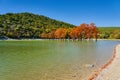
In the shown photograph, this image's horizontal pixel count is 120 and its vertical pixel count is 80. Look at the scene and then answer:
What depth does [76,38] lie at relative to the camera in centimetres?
14150

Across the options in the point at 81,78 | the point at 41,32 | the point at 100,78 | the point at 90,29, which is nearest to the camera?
the point at 100,78

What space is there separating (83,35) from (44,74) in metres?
117

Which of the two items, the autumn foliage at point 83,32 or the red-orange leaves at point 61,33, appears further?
the red-orange leaves at point 61,33

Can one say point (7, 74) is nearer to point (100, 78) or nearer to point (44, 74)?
point (44, 74)

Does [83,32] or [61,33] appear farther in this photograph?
[61,33]

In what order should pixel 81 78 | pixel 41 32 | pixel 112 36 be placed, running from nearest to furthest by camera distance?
1. pixel 81 78
2. pixel 112 36
3. pixel 41 32

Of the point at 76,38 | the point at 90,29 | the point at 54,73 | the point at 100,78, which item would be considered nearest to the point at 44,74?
the point at 54,73

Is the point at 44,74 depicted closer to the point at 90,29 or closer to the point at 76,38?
the point at 90,29

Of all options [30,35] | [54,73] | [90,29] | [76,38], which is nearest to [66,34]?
[76,38]

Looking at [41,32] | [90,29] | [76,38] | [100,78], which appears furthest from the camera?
[41,32]

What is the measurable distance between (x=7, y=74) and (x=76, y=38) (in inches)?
4906

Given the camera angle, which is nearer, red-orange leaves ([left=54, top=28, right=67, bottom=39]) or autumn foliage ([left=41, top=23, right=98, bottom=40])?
autumn foliage ([left=41, top=23, right=98, bottom=40])

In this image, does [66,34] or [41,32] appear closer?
[66,34]

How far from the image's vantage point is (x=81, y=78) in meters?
16.4
